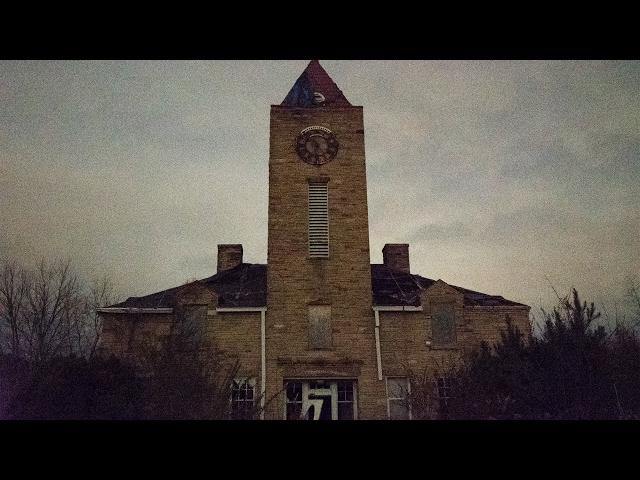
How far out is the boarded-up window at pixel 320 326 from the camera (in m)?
17.9

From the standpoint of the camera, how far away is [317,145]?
2048 cm

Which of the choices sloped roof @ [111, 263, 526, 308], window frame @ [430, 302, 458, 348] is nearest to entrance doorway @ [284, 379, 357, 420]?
sloped roof @ [111, 263, 526, 308]

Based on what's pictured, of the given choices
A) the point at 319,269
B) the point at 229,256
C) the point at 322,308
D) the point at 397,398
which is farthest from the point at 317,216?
the point at 397,398

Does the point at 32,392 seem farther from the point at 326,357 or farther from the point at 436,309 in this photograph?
the point at 436,309

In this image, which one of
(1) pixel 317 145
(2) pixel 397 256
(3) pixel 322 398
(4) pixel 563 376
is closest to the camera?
(4) pixel 563 376

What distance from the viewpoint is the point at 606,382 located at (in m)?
9.74

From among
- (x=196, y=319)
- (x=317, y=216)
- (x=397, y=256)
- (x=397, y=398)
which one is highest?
(x=317, y=216)

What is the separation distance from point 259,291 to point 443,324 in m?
7.69

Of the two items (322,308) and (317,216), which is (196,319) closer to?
(322,308)

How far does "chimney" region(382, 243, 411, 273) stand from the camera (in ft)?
73.3

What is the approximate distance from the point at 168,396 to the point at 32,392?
2973 mm
